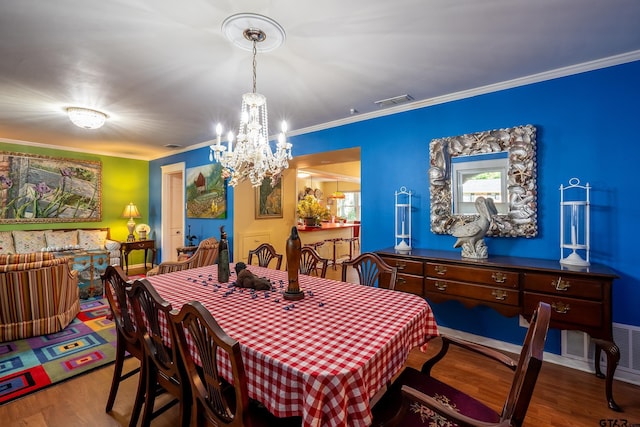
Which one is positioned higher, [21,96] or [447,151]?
[21,96]

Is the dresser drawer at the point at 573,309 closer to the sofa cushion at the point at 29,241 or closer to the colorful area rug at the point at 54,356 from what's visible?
Answer: the colorful area rug at the point at 54,356

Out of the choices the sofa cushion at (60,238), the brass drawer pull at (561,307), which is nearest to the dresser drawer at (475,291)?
the brass drawer pull at (561,307)

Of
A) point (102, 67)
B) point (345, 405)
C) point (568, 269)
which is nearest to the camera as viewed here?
point (345, 405)

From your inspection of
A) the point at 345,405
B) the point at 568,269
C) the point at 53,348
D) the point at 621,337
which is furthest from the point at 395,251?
the point at 53,348

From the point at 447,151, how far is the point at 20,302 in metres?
4.43

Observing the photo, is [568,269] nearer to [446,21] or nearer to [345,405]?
[446,21]

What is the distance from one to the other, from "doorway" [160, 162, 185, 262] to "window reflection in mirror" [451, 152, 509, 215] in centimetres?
518

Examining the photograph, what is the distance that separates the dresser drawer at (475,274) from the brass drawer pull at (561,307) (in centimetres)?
25

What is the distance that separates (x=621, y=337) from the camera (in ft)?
7.40

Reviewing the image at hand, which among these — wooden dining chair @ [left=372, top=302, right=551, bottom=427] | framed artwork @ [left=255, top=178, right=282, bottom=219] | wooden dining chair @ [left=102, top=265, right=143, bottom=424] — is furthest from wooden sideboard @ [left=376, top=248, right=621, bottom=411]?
framed artwork @ [left=255, top=178, right=282, bottom=219]

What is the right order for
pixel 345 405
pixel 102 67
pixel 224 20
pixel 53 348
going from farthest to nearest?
1. pixel 53 348
2. pixel 102 67
3. pixel 224 20
4. pixel 345 405

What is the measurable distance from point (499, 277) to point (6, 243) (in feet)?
22.5

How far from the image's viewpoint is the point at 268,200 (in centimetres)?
536

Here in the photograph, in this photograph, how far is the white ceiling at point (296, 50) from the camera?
1732 millimetres
